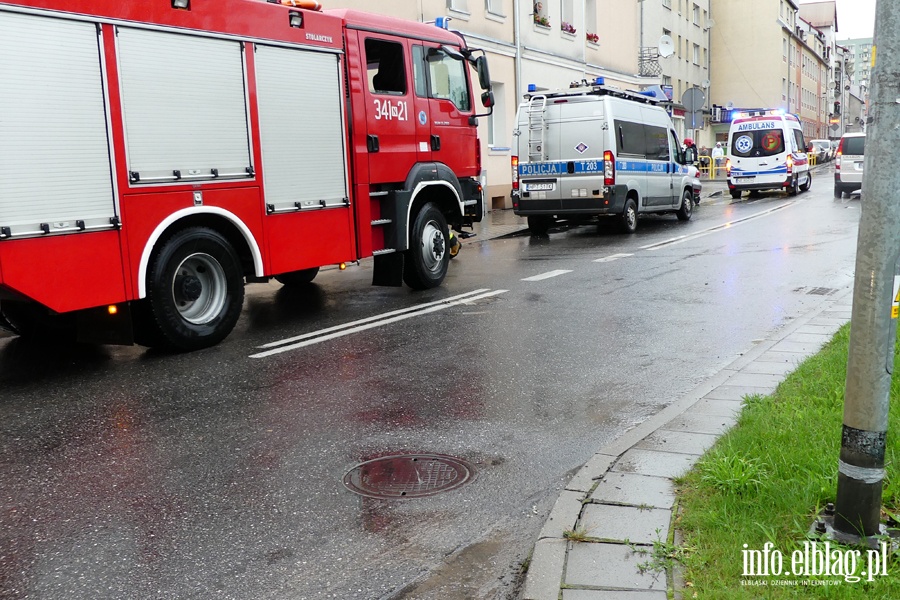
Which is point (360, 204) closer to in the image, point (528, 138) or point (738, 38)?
point (528, 138)

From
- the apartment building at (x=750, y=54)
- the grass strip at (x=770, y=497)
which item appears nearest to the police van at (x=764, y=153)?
the grass strip at (x=770, y=497)

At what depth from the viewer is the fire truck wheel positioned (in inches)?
288

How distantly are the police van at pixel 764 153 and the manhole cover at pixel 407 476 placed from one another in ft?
86.6

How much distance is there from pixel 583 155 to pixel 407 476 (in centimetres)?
1325

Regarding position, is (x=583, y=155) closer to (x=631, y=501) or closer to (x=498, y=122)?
(x=498, y=122)

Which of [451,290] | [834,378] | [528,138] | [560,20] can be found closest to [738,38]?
[560,20]

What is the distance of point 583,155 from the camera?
17.0 meters

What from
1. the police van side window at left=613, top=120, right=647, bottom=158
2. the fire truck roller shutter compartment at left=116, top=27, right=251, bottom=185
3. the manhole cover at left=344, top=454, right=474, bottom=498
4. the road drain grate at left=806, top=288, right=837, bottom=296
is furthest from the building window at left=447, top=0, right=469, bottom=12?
the manhole cover at left=344, top=454, right=474, bottom=498

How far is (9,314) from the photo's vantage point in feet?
26.8

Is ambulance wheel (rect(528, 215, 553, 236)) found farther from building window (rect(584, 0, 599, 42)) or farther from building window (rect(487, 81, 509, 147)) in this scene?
building window (rect(584, 0, 599, 42))

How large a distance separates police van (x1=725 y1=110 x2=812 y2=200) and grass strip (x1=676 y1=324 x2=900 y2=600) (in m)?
25.2

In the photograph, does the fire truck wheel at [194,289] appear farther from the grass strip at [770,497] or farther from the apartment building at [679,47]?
the apartment building at [679,47]

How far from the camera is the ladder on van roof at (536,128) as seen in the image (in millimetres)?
17266

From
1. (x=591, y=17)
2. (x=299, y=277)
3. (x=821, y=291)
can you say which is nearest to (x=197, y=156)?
(x=299, y=277)
